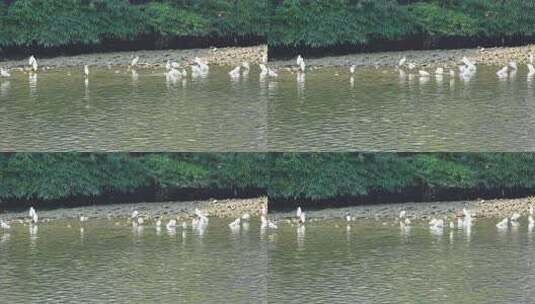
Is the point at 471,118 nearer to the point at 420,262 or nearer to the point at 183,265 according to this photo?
the point at 420,262

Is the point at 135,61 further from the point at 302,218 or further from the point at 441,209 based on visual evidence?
the point at 441,209

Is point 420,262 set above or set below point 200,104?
below

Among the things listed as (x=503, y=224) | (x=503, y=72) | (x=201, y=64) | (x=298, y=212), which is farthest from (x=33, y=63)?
(x=503, y=224)

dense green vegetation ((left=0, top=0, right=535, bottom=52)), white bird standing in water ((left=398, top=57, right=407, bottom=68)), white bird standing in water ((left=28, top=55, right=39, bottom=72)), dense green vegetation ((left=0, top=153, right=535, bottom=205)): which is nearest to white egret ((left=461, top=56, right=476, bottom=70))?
dense green vegetation ((left=0, top=0, right=535, bottom=52))

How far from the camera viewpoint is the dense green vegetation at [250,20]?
29.7 feet

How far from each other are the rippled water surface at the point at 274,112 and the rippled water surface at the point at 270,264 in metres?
0.61

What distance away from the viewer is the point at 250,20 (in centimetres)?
922

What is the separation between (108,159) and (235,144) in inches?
37.5

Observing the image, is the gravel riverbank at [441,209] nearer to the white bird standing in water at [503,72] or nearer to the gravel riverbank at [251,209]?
the gravel riverbank at [251,209]

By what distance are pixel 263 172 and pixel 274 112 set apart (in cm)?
50

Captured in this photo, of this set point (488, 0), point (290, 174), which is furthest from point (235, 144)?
point (488, 0)

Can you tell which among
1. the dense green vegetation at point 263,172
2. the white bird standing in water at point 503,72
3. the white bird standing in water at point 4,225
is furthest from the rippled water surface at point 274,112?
the white bird standing in water at point 4,225

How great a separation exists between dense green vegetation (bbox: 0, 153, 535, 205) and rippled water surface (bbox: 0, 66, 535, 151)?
251mm

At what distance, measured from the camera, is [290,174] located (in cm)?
925
